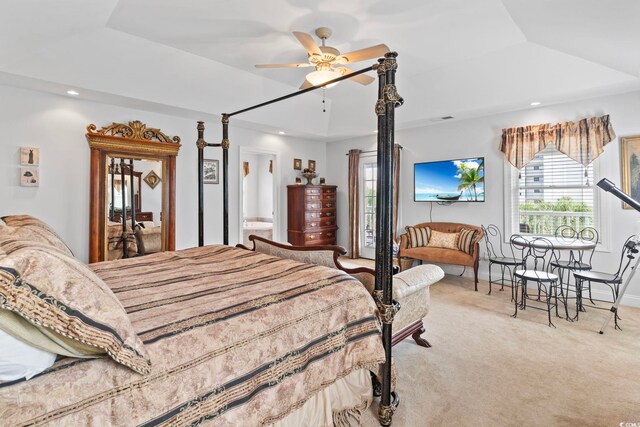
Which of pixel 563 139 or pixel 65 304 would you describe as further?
pixel 563 139

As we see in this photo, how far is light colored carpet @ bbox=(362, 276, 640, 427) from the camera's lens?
6.14 feet

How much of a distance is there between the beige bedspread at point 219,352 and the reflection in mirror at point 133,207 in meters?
2.43

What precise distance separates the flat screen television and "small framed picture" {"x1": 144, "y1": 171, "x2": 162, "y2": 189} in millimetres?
4168

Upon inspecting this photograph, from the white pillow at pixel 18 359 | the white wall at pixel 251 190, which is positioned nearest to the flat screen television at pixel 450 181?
the white wall at pixel 251 190

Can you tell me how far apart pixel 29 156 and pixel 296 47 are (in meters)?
3.28

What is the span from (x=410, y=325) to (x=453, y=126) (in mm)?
3901

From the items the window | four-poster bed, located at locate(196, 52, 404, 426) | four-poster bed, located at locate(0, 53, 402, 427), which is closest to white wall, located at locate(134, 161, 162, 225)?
four-poster bed, located at locate(0, 53, 402, 427)

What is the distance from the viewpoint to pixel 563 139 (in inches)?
166

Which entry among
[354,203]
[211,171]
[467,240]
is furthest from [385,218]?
[354,203]

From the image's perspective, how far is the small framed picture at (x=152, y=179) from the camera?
14.6ft

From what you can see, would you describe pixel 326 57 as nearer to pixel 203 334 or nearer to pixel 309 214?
pixel 203 334

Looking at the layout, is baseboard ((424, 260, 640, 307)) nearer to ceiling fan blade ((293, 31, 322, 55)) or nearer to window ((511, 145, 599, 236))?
window ((511, 145, 599, 236))

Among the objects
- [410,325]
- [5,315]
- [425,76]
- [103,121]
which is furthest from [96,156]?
[425,76]

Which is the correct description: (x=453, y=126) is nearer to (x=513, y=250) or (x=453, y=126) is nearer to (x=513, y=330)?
(x=513, y=250)
